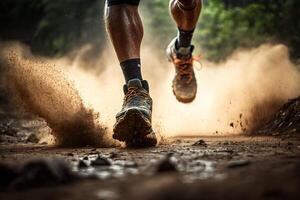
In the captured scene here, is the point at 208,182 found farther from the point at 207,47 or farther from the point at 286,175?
the point at 207,47

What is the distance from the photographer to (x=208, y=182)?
1.22 m

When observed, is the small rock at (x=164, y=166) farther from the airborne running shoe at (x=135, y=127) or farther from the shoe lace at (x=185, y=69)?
the shoe lace at (x=185, y=69)

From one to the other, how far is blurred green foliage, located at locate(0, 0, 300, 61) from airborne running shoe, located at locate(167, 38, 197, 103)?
2.60m

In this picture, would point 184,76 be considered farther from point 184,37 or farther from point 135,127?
point 135,127

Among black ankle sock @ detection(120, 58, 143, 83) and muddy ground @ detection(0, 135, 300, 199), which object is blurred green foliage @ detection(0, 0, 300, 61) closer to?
black ankle sock @ detection(120, 58, 143, 83)

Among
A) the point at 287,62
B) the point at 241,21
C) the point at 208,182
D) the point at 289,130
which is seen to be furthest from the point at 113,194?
the point at 241,21

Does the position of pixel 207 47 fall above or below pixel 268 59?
above

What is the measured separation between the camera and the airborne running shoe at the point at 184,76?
14.1 feet

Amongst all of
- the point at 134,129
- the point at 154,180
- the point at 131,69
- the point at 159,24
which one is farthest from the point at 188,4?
the point at 159,24

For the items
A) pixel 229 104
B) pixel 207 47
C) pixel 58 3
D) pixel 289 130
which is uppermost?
pixel 58 3

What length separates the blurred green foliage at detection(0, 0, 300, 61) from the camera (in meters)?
7.43

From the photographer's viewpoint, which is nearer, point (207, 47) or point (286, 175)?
point (286, 175)

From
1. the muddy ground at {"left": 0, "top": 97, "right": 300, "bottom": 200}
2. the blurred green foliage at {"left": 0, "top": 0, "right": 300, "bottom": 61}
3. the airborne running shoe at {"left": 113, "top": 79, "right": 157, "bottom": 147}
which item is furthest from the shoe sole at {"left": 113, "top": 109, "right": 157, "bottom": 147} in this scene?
the blurred green foliage at {"left": 0, "top": 0, "right": 300, "bottom": 61}

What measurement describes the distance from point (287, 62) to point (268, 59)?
0.29 meters
